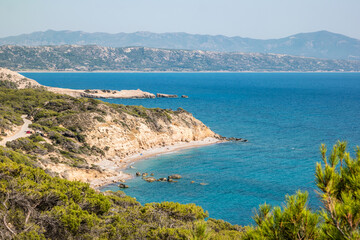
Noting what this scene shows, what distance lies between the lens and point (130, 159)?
58.5 m

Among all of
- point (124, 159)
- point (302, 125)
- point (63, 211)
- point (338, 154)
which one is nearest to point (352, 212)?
point (338, 154)

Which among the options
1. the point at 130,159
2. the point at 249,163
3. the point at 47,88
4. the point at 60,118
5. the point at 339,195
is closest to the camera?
the point at 339,195

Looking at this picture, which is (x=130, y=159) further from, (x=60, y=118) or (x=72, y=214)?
(x=72, y=214)

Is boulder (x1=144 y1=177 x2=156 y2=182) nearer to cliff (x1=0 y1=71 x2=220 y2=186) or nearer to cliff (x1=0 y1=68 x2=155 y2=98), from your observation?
cliff (x1=0 y1=71 x2=220 y2=186)

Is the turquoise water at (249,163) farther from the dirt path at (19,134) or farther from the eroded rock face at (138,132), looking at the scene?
the dirt path at (19,134)

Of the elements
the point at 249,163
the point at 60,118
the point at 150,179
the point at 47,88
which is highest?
the point at 60,118

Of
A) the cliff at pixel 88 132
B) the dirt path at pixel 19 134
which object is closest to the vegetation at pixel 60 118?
the cliff at pixel 88 132

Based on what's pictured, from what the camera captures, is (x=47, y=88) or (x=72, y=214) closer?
(x=72, y=214)

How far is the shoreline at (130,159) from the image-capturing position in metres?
46.7

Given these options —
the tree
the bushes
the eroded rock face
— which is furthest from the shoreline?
the tree

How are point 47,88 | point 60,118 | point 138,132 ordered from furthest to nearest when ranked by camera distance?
1. point 47,88
2. point 138,132
3. point 60,118

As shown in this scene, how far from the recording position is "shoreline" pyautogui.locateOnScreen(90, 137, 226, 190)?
46737 millimetres

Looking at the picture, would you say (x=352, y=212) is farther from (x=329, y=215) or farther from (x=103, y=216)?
(x=103, y=216)

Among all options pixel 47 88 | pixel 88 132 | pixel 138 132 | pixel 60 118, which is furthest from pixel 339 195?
pixel 47 88
